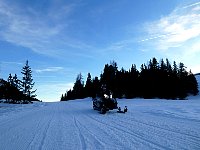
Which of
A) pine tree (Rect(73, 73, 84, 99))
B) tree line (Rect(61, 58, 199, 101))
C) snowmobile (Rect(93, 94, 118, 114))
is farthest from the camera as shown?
pine tree (Rect(73, 73, 84, 99))

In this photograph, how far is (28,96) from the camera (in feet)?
250

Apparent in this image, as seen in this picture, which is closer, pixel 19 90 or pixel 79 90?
pixel 19 90

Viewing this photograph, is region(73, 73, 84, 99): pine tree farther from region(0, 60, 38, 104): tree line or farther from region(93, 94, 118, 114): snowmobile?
region(93, 94, 118, 114): snowmobile

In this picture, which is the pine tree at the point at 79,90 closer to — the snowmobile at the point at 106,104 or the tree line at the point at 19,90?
the tree line at the point at 19,90

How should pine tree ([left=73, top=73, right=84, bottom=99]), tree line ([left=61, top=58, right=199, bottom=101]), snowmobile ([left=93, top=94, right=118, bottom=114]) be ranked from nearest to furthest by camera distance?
snowmobile ([left=93, top=94, right=118, bottom=114]), tree line ([left=61, top=58, right=199, bottom=101]), pine tree ([left=73, top=73, right=84, bottom=99])

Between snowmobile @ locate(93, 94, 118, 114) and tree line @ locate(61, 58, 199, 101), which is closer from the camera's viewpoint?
snowmobile @ locate(93, 94, 118, 114)

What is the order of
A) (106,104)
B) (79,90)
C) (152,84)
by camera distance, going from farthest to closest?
(79,90), (152,84), (106,104)

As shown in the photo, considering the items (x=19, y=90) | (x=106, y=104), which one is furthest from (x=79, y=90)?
(x=106, y=104)

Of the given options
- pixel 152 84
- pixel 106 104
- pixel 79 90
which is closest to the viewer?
pixel 106 104

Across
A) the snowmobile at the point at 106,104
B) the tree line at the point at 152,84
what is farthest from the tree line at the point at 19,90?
the snowmobile at the point at 106,104

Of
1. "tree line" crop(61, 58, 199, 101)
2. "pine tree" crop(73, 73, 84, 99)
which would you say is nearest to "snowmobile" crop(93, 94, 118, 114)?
"tree line" crop(61, 58, 199, 101)

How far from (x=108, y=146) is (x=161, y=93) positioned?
63779mm

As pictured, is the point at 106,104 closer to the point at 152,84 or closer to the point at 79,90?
the point at 152,84

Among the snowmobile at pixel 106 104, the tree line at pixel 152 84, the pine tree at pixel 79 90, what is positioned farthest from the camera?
the pine tree at pixel 79 90
